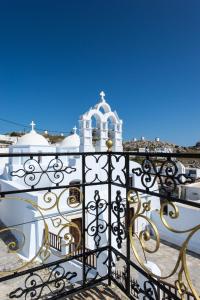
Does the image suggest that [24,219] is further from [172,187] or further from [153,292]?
[172,187]

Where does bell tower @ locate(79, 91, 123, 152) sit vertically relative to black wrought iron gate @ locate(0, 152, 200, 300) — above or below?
above

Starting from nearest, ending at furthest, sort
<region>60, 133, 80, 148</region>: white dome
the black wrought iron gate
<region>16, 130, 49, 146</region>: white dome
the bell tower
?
the black wrought iron gate → the bell tower → <region>16, 130, 49, 146</region>: white dome → <region>60, 133, 80, 148</region>: white dome

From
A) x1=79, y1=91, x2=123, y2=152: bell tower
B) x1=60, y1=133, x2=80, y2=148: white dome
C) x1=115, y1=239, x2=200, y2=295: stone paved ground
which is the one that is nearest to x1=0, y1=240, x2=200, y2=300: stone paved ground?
x1=115, y1=239, x2=200, y2=295: stone paved ground

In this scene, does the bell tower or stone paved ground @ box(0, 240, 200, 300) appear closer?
stone paved ground @ box(0, 240, 200, 300)

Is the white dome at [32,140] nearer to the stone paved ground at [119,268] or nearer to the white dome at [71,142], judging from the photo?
the white dome at [71,142]

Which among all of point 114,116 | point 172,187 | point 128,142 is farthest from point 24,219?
point 128,142

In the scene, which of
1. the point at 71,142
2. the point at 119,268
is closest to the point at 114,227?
the point at 119,268

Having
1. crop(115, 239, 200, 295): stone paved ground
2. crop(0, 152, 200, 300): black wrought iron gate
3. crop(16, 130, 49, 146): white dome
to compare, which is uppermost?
crop(16, 130, 49, 146): white dome

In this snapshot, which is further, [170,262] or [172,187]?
[170,262]

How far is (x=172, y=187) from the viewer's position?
1.58 metres

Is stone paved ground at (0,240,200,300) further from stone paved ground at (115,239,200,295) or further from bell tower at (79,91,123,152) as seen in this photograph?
bell tower at (79,91,123,152)

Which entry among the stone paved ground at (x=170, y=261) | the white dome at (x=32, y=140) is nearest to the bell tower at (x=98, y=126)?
the stone paved ground at (x=170, y=261)

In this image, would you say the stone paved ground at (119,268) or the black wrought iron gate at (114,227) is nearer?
the black wrought iron gate at (114,227)

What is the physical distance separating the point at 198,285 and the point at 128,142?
60.6 feet
